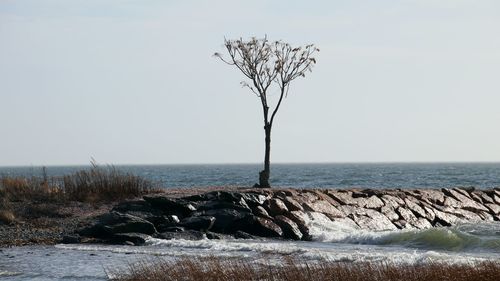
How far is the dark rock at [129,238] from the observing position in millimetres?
25500

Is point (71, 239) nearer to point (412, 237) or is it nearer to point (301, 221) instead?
point (301, 221)

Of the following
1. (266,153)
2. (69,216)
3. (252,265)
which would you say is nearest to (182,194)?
(69,216)

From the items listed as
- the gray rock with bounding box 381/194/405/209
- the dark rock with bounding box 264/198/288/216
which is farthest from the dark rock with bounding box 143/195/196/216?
the gray rock with bounding box 381/194/405/209

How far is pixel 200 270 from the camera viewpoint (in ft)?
57.2

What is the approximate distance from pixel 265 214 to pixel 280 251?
536cm

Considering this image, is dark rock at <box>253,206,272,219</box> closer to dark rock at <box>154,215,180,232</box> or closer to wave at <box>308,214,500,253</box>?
wave at <box>308,214,500,253</box>

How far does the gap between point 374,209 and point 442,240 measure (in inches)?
212

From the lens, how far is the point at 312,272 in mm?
17000

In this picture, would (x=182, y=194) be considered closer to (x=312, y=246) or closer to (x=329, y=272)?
(x=312, y=246)

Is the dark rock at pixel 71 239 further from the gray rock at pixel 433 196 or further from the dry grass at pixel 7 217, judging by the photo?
the gray rock at pixel 433 196

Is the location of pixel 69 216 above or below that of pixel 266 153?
below

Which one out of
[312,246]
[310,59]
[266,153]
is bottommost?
[312,246]

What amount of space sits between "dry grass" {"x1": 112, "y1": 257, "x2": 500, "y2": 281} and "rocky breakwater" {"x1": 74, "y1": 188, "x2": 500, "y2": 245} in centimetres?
806

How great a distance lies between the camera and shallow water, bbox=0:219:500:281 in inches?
796
